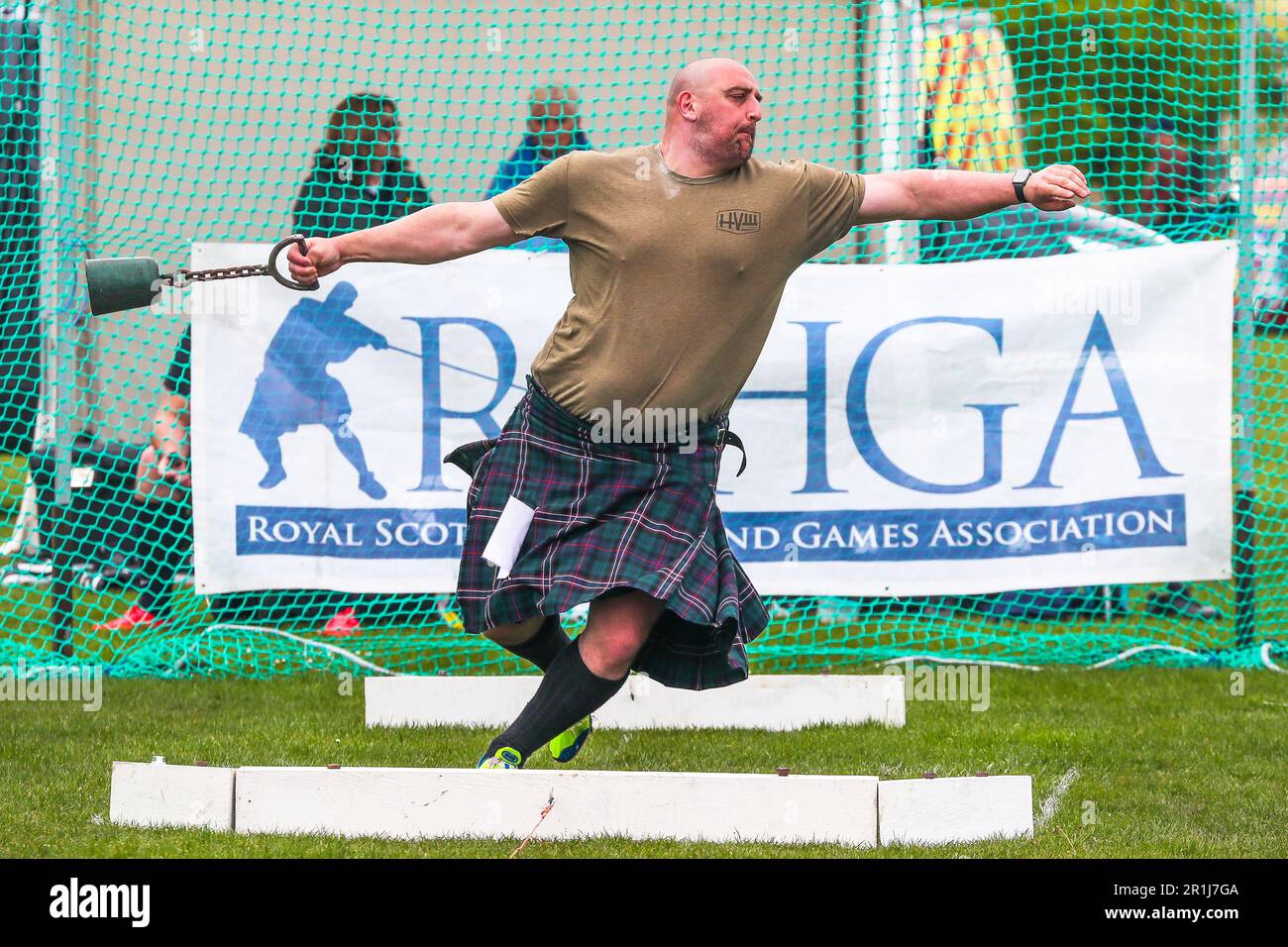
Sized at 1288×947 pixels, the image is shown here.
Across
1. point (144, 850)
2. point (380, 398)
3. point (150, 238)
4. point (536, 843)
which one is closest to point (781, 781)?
point (536, 843)

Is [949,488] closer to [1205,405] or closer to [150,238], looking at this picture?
[1205,405]

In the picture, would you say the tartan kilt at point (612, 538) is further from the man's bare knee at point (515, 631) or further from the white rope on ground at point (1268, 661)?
the white rope on ground at point (1268, 661)

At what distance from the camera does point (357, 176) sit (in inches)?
224

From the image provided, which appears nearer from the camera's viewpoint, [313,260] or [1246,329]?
[313,260]

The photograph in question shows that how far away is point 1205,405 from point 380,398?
2.80 meters

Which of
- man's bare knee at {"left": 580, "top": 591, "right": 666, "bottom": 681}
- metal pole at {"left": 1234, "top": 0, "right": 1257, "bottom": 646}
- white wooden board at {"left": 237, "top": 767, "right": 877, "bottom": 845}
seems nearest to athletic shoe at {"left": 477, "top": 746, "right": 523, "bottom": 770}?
white wooden board at {"left": 237, "top": 767, "right": 877, "bottom": 845}

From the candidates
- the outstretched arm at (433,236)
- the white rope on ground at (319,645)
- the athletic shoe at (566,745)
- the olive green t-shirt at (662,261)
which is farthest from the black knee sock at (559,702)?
the white rope on ground at (319,645)

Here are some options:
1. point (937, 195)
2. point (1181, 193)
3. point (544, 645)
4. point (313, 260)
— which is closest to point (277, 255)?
point (313, 260)

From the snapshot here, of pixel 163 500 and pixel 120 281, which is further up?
pixel 120 281

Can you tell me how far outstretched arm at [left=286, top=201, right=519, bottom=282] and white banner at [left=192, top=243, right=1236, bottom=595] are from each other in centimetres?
193

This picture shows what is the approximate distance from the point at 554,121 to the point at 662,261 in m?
2.66

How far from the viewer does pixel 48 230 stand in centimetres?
531

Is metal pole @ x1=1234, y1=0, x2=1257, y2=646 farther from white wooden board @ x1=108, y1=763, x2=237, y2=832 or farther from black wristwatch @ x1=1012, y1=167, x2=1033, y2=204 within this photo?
white wooden board @ x1=108, y1=763, x2=237, y2=832

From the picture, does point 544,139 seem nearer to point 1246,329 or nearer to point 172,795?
point 1246,329
